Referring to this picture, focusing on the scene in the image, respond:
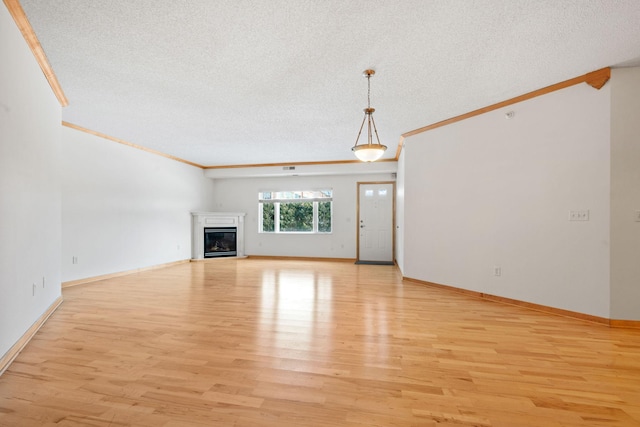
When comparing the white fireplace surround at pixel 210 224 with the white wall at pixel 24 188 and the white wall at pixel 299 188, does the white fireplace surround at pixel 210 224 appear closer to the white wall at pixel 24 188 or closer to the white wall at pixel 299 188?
the white wall at pixel 299 188

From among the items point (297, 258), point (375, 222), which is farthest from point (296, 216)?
point (375, 222)

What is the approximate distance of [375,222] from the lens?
27.0 ft

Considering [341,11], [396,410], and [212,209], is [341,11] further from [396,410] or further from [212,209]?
[212,209]

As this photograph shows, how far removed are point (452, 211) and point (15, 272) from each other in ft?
16.8

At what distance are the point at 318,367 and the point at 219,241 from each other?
7018mm

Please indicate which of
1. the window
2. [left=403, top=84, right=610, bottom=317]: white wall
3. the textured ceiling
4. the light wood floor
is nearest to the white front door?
the window

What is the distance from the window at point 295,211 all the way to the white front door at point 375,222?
93cm

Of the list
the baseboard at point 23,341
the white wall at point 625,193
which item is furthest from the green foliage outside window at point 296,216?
the white wall at point 625,193

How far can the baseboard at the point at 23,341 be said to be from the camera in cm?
A: 220

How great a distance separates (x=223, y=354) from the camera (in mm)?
2457

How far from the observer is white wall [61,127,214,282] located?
5.06 metres

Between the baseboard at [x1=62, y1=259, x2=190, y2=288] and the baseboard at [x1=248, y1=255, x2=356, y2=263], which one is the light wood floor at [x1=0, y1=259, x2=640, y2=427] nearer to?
the baseboard at [x1=62, y1=259, x2=190, y2=288]

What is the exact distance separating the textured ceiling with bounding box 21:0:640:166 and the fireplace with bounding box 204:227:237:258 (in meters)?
4.24

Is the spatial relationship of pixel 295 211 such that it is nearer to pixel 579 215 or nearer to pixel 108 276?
pixel 108 276
